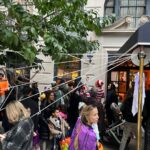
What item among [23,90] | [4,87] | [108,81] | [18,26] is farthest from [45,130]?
[108,81]

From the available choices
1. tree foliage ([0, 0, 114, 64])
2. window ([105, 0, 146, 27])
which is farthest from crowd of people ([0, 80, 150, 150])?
window ([105, 0, 146, 27])

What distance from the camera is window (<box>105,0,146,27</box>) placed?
635 inches

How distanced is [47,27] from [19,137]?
320 centimetres

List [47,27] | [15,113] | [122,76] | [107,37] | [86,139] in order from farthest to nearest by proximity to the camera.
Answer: [107,37] < [122,76] < [47,27] < [86,139] < [15,113]

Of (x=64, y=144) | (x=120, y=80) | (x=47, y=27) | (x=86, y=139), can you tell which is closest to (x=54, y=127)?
(x=64, y=144)

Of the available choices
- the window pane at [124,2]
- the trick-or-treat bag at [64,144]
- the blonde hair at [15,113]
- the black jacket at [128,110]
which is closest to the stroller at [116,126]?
the black jacket at [128,110]

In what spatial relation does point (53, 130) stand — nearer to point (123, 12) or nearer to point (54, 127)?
point (54, 127)

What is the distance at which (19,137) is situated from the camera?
5184mm

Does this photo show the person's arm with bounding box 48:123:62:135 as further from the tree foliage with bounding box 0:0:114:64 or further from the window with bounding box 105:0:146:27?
the window with bounding box 105:0:146:27

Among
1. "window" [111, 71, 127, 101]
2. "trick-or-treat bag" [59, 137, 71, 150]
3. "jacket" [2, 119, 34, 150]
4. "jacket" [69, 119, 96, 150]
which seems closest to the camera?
"jacket" [2, 119, 34, 150]

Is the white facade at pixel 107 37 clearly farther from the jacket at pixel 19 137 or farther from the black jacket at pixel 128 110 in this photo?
the jacket at pixel 19 137

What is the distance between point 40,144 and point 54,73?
7705 mm

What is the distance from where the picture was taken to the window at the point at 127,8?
1612 cm

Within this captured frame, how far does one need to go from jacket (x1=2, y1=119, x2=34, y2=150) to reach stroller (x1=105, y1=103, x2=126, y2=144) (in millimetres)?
5509
